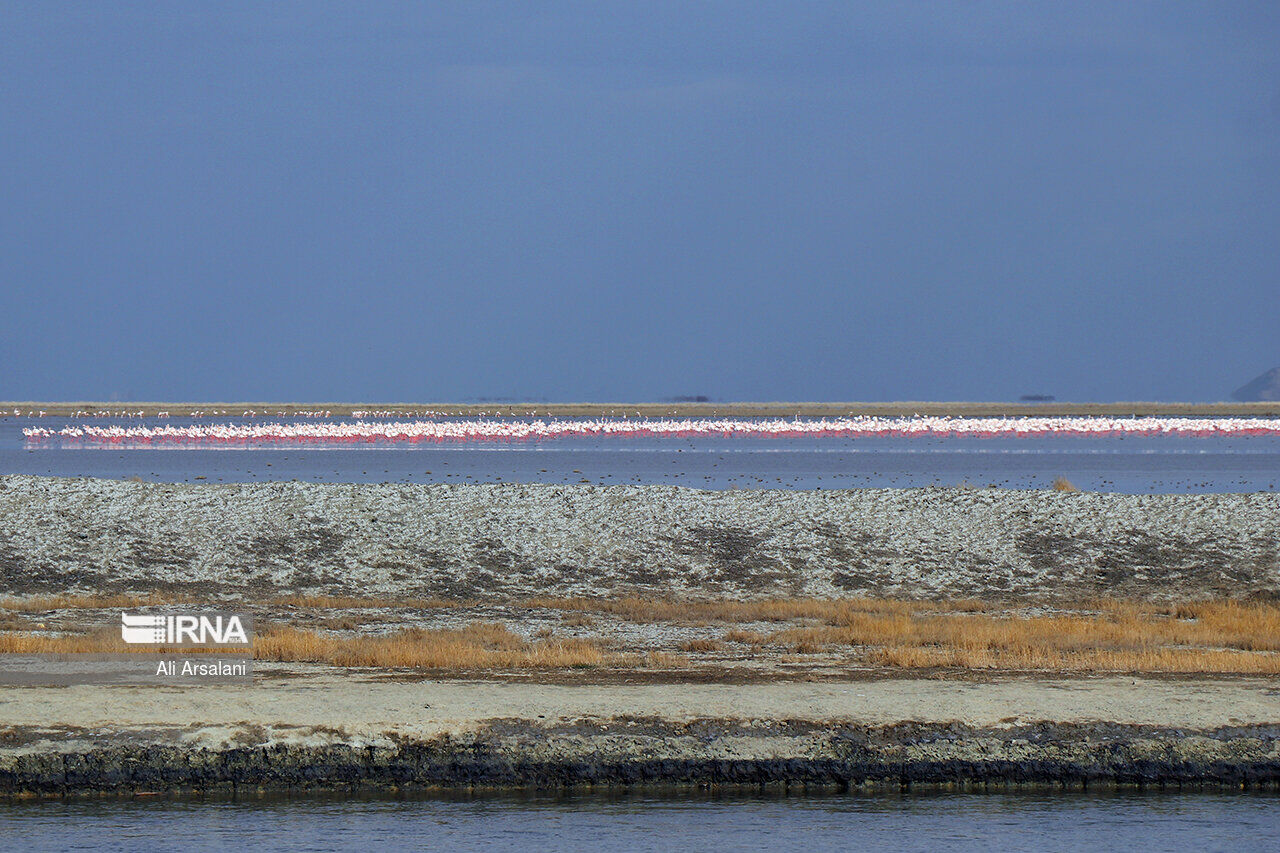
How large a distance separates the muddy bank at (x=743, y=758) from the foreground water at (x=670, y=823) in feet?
0.81

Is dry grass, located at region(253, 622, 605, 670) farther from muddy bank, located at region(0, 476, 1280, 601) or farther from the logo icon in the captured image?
muddy bank, located at region(0, 476, 1280, 601)

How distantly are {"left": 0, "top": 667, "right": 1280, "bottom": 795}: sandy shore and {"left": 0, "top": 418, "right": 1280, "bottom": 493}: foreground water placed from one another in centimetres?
2419

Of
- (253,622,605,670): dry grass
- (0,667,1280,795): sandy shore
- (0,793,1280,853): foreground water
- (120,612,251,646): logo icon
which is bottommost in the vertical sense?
(0,793,1280,853): foreground water

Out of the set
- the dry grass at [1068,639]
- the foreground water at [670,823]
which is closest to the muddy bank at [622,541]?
the dry grass at [1068,639]

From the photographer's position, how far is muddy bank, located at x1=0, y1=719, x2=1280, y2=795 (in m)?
12.7

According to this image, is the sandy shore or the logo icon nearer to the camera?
the sandy shore

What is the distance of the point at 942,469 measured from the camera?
157 ft

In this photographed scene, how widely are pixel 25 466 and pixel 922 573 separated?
32.2 m

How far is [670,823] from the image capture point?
39.2 feet

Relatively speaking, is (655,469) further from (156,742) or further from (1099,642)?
(156,742)

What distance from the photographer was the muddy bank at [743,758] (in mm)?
12656

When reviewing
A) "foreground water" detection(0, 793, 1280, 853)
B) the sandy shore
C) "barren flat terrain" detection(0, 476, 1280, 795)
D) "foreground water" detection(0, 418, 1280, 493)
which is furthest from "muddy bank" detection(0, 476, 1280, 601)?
"foreground water" detection(0, 793, 1280, 853)

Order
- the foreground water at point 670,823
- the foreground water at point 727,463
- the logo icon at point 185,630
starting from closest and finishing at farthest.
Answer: the foreground water at point 670,823
the logo icon at point 185,630
the foreground water at point 727,463

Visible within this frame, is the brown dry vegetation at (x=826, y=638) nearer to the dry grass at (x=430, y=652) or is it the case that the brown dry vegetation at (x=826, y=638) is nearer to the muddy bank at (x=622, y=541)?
the dry grass at (x=430, y=652)
